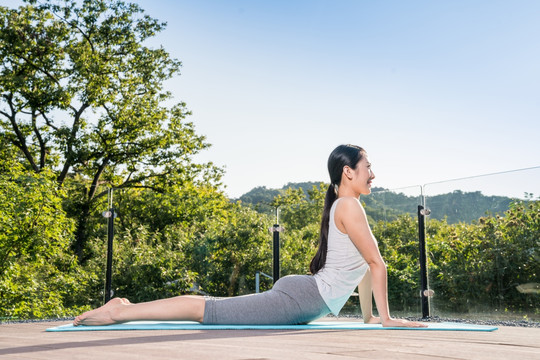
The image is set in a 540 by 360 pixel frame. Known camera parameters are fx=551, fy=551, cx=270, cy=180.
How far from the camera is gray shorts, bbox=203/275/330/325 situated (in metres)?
2.55

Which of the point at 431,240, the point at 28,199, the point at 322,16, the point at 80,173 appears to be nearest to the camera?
the point at 431,240

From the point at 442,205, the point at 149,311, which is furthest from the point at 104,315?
the point at 442,205

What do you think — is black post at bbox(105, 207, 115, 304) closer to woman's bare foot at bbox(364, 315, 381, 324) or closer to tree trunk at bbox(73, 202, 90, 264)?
tree trunk at bbox(73, 202, 90, 264)

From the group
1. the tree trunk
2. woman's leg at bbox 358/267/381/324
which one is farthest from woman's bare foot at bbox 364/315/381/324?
the tree trunk

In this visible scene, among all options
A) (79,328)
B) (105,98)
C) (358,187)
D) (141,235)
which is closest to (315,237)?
(141,235)

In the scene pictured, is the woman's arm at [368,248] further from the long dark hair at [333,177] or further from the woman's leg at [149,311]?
the woman's leg at [149,311]

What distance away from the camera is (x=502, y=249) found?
4352mm

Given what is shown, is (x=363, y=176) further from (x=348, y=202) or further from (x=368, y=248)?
(x=368, y=248)

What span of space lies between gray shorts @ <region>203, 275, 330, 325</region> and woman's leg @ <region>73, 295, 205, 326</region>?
0.21ft

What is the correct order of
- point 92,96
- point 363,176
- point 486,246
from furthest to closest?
point 92,96 → point 486,246 → point 363,176

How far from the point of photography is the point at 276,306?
2578 millimetres

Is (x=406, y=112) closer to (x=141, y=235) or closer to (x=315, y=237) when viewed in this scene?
(x=315, y=237)

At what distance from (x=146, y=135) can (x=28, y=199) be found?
921 centimetres

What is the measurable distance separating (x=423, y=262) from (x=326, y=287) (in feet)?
8.13
